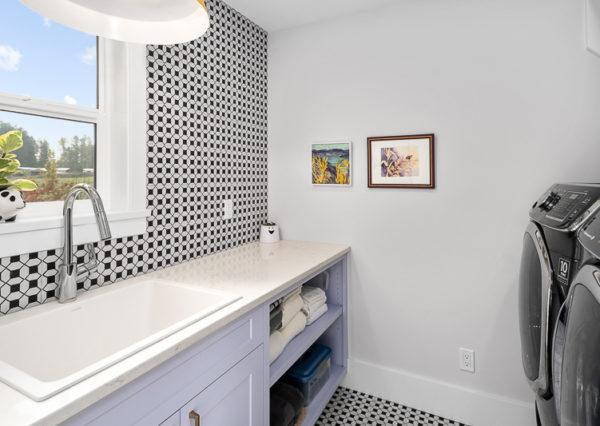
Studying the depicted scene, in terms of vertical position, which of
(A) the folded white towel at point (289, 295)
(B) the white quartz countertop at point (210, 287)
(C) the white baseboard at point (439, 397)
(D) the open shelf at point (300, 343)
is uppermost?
(B) the white quartz countertop at point (210, 287)

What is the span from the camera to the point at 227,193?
2.05 meters

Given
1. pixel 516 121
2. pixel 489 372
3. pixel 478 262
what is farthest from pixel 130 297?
pixel 516 121

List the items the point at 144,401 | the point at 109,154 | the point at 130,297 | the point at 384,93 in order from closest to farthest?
1. the point at 144,401
2. the point at 130,297
3. the point at 109,154
4. the point at 384,93

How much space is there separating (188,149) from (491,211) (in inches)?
62.4

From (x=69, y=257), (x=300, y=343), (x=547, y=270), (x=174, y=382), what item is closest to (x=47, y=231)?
(x=69, y=257)

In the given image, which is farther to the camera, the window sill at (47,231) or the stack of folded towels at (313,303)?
the stack of folded towels at (313,303)

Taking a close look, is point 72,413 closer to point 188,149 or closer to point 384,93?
point 188,149

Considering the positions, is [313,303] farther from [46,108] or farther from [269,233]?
[46,108]

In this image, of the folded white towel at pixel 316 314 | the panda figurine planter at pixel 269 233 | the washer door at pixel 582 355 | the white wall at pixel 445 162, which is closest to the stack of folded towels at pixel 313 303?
the folded white towel at pixel 316 314

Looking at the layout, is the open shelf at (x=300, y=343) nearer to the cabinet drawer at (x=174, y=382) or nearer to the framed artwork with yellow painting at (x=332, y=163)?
the cabinet drawer at (x=174, y=382)

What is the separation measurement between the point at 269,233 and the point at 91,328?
1.20 m

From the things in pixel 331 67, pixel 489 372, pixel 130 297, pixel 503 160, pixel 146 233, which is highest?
pixel 331 67

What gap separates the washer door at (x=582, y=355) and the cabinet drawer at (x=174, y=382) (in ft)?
2.97

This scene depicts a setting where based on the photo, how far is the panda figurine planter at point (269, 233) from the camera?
88.7 inches
